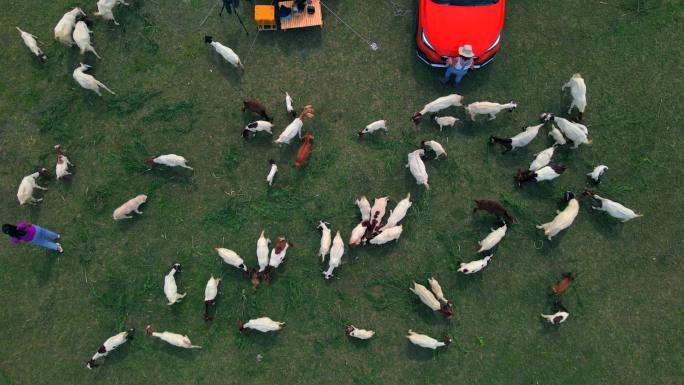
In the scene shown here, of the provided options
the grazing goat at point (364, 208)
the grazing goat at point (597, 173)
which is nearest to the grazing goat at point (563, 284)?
the grazing goat at point (597, 173)

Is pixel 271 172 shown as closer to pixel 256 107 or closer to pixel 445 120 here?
pixel 256 107

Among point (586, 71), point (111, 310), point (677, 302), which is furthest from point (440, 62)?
point (111, 310)

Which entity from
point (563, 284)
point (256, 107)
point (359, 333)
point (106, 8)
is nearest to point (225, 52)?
point (256, 107)

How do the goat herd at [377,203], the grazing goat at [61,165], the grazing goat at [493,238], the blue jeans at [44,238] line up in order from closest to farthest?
1. the blue jeans at [44,238]
2. the goat herd at [377,203]
3. the grazing goat at [493,238]
4. the grazing goat at [61,165]

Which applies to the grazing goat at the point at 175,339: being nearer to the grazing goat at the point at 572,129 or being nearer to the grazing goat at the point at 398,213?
the grazing goat at the point at 398,213

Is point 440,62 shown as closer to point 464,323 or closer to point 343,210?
point 343,210

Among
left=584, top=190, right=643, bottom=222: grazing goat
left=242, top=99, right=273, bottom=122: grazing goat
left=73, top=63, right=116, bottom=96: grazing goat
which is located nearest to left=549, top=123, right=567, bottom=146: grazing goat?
left=584, top=190, right=643, bottom=222: grazing goat
